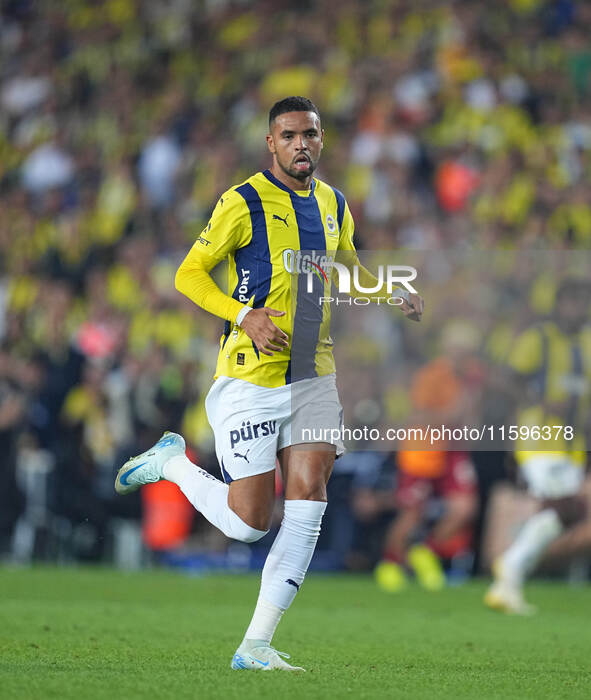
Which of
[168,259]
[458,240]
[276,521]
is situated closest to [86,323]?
[168,259]

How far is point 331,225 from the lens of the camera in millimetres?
5977

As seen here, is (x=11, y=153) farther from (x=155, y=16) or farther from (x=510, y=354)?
(x=510, y=354)

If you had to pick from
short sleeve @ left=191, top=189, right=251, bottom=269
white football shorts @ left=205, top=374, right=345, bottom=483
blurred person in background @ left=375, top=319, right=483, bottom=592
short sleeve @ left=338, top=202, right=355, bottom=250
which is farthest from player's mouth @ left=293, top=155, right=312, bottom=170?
blurred person in background @ left=375, top=319, right=483, bottom=592

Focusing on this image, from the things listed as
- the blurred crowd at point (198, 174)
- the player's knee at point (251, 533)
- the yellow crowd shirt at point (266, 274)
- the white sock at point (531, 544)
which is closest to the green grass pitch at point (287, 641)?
the white sock at point (531, 544)

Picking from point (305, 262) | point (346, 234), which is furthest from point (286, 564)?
point (346, 234)

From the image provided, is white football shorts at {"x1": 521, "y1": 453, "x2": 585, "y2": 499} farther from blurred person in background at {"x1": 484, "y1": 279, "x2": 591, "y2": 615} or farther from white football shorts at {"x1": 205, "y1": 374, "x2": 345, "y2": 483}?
white football shorts at {"x1": 205, "y1": 374, "x2": 345, "y2": 483}

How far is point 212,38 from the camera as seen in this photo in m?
19.2

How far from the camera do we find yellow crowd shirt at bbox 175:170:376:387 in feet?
18.8

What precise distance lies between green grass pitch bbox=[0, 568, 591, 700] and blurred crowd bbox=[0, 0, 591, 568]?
157cm

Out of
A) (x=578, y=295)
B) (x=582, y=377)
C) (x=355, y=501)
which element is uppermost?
(x=578, y=295)

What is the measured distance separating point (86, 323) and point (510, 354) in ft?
17.8

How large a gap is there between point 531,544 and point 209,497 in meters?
4.74

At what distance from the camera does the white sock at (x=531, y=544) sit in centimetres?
980

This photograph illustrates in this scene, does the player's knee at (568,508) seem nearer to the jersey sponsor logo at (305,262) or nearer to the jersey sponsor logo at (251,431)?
the jersey sponsor logo at (305,262)
